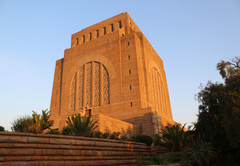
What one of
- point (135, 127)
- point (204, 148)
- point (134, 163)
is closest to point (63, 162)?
point (134, 163)

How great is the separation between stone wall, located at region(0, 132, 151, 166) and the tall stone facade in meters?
9.58

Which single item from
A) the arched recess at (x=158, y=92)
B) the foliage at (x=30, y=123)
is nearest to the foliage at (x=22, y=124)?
the foliage at (x=30, y=123)

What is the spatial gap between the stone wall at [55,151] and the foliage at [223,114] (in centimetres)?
527

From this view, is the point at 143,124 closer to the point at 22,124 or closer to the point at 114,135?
the point at 114,135

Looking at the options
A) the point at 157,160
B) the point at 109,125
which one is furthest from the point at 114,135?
the point at 157,160

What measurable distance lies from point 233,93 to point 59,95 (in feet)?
67.3

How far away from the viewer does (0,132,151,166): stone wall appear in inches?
211

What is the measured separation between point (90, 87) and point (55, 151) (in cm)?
1791

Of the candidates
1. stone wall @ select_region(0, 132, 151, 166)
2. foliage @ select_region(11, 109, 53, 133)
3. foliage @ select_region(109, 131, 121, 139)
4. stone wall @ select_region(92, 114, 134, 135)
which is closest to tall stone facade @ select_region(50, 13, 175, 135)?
stone wall @ select_region(92, 114, 134, 135)

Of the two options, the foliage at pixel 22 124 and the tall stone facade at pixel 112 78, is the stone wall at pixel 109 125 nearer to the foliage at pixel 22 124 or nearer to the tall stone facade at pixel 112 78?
the tall stone facade at pixel 112 78

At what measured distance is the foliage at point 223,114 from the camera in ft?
34.7

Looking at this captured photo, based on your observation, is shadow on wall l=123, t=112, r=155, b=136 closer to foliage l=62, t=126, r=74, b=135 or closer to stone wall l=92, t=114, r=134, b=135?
stone wall l=92, t=114, r=134, b=135

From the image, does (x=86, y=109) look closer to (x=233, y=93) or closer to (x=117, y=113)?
(x=117, y=113)

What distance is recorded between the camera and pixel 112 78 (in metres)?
22.6
